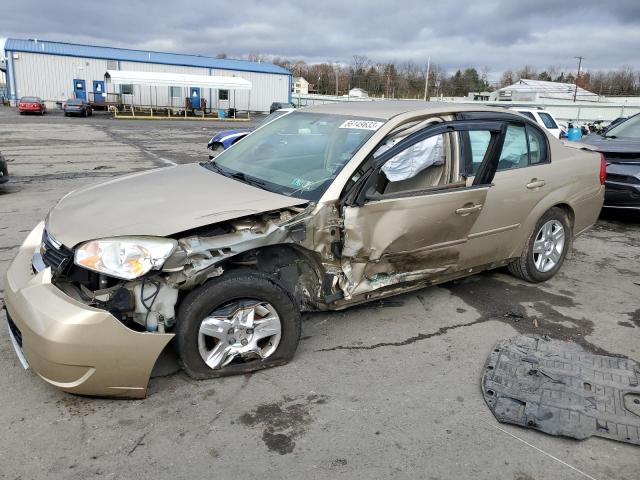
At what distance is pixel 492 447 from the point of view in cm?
266

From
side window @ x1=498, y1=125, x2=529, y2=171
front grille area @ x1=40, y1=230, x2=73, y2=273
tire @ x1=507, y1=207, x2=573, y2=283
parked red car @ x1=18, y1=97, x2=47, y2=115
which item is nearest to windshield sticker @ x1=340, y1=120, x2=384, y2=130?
side window @ x1=498, y1=125, x2=529, y2=171

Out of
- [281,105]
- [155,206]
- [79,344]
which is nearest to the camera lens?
[79,344]

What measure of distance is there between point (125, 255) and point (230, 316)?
696 millimetres

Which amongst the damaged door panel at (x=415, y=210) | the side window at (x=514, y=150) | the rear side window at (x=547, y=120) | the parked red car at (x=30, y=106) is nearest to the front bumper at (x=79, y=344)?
the damaged door panel at (x=415, y=210)

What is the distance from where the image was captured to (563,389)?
316 centimetres

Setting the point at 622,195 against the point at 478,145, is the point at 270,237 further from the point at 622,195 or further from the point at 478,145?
the point at 622,195

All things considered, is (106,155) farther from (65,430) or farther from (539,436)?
(539,436)

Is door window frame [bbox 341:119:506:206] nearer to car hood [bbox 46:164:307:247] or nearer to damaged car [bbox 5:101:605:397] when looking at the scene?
damaged car [bbox 5:101:605:397]

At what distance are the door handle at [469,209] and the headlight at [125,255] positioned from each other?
7.09 feet

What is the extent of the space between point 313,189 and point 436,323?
1548 millimetres

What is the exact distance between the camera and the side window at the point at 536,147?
4684 mm

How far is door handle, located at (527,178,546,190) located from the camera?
4508mm

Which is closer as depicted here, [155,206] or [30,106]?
[155,206]

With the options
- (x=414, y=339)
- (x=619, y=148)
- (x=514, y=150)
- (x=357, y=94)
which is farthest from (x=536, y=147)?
(x=357, y=94)
